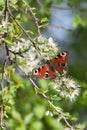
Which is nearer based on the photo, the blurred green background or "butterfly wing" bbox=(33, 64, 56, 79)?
"butterfly wing" bbox=(33, 64, 56, 79)

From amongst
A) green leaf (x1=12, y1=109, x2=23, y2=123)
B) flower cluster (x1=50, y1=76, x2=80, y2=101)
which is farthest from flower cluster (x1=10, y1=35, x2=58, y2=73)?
green leaf (x1=12, y1=109, x2=23, y2=123)

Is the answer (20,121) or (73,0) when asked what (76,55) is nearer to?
(73,0)

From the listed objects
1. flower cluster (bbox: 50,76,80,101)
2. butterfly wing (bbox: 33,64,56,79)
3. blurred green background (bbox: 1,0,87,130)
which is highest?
butterfly wing (bbox: 33,64,56,79)

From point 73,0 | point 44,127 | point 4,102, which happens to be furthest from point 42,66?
point 73,0

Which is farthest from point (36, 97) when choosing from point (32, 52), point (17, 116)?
point (32, 52)

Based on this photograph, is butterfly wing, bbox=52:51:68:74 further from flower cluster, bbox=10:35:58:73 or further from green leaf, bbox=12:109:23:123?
green leaf, bbox=12:109:23:123

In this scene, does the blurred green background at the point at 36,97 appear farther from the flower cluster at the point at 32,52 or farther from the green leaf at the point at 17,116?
the flower cluster at the point at 32,52

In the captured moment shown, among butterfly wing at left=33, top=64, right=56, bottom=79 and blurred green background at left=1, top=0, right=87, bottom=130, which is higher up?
butterfly wing at left=33, top=64, right=56, bottom=79

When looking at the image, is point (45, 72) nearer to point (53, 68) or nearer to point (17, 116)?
point (53, 68)
